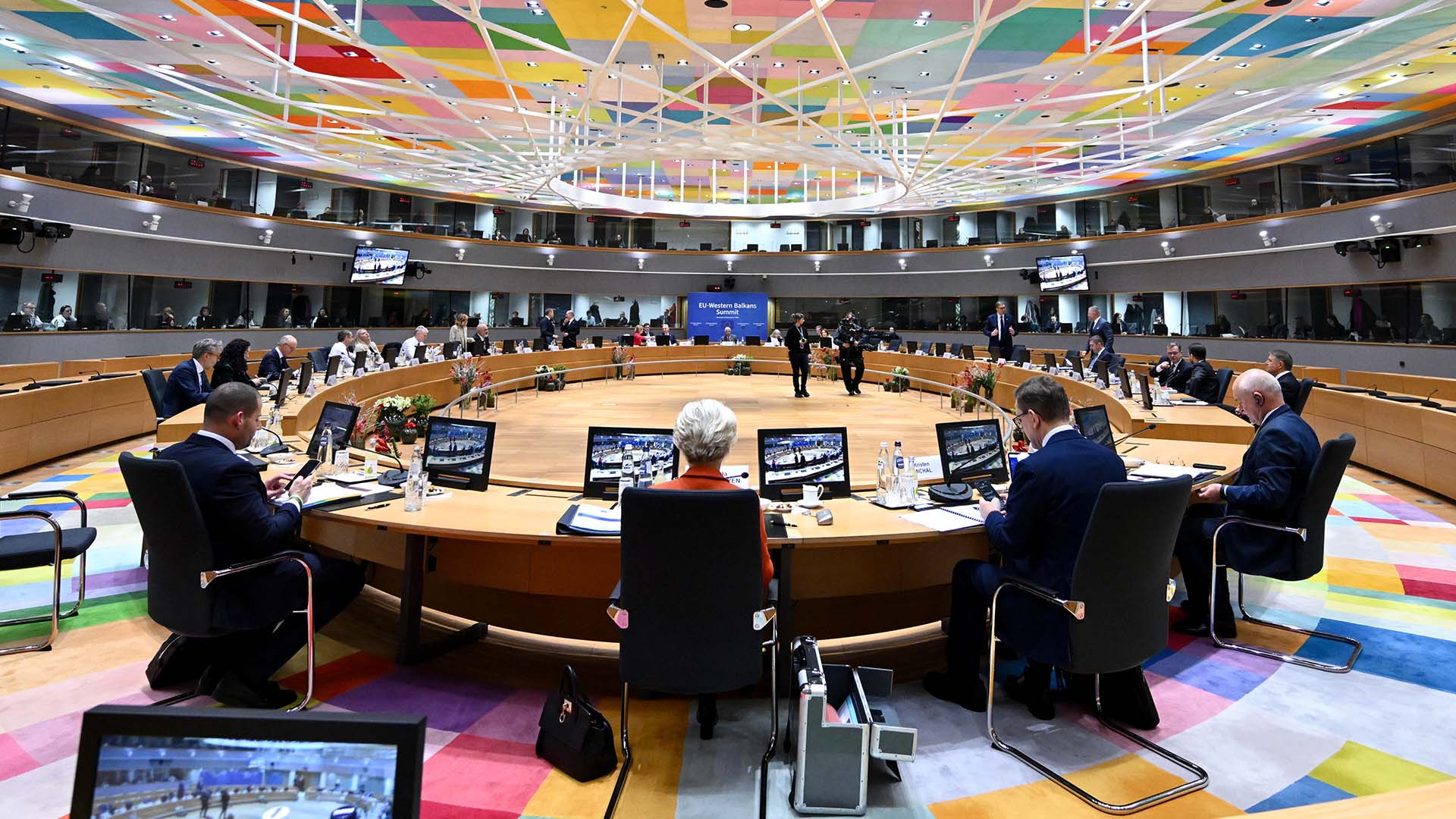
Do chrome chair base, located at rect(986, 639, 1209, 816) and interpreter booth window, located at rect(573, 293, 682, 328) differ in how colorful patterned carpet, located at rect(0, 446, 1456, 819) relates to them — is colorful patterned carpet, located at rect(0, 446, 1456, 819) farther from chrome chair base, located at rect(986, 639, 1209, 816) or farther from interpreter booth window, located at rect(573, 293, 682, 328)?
interpreter booth window, located at rect(573, 293, 682, 328)

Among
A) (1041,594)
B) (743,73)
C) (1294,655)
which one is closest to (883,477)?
(1041,594)

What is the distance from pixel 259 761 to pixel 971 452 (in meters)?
3.58

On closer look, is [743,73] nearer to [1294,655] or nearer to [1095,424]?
[1095,424]

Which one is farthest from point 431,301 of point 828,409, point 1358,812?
point 1358,812

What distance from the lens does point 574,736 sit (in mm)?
2303

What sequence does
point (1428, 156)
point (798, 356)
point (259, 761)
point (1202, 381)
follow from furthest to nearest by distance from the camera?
point (798, 356) → point (1428, 156) → point (1202, 381) → point (259, 761)

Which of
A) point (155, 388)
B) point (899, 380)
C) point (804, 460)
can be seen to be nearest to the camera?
point (804, 460)

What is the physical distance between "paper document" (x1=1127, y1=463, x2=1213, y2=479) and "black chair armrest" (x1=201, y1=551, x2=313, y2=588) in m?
4.24

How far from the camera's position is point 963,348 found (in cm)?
1455

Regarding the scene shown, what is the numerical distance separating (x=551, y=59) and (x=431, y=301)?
11.2 meters

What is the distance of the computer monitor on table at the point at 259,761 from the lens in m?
0.76

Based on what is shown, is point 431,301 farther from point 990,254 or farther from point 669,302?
point 990,254

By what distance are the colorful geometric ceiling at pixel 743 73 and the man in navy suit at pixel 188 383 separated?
10.4ft

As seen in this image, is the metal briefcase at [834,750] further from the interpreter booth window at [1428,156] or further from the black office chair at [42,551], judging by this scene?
the interpreter booth window at [1428,156]
